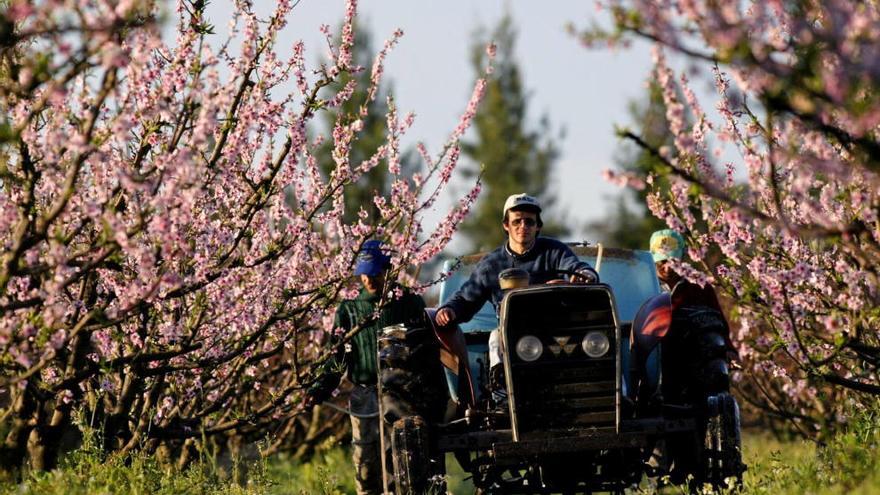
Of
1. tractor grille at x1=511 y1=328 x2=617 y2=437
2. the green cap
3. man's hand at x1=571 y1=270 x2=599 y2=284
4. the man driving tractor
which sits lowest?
tractor grille at x1=511 y1=328 x2=617 y2=437

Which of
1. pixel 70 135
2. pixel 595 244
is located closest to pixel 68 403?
pixel 70 135

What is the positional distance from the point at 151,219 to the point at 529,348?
2.32 metres

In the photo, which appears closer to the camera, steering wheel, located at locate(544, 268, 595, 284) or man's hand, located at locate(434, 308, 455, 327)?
steering wheel, located at locate(544, 268, 595, 284)

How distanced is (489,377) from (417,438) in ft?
2.18

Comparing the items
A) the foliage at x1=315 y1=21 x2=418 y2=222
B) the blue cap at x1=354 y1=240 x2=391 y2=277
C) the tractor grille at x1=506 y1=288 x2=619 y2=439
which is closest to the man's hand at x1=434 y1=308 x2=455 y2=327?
the tractor grille at x1=506 y1=288 x2=619 y2=439

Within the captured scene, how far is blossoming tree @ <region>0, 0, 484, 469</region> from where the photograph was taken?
6719 mm

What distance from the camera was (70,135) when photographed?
7008mm

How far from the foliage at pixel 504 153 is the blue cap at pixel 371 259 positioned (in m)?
32.1

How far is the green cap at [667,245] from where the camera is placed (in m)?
10.0

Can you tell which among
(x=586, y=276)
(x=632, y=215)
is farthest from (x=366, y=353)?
(x=632, y=215)

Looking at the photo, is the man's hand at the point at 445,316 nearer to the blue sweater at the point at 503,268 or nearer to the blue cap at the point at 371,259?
the blue sweater at the point at 503,268

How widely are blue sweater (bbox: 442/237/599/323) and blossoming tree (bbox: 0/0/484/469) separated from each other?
1.11 metres

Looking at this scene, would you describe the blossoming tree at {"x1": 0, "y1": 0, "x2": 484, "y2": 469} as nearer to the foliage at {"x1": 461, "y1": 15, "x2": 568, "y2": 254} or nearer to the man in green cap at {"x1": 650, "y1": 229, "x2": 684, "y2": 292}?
the man in green cap at {"x1": 650, "y1": 229, "x2": 684, "y2": 292}

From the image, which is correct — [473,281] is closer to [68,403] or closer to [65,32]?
[68,403]
